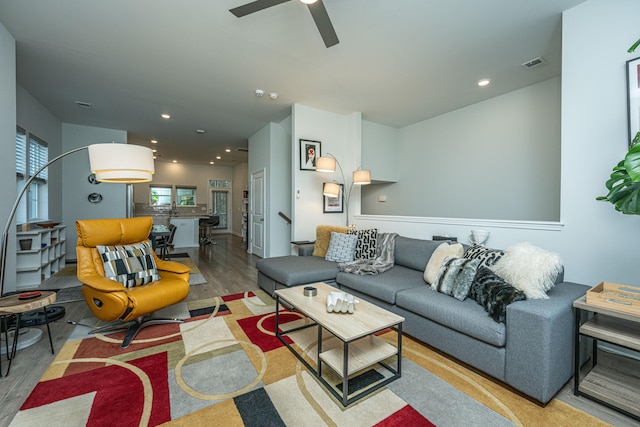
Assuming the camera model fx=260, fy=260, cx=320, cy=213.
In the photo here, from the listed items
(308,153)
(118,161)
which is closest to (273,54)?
(308,153)

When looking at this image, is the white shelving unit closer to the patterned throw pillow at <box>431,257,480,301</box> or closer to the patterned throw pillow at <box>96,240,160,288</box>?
the patterned throw pillow at <box>96,240,160,288</box>

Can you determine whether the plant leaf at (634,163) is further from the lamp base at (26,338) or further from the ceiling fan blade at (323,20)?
the lamp base at (26,338)

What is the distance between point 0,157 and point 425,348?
4496mm

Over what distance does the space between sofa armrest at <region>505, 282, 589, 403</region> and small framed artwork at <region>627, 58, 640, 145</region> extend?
146 cm

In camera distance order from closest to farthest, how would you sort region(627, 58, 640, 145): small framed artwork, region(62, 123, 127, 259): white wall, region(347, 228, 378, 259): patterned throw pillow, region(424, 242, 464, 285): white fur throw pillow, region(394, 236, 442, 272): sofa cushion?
region(627, 58, 640, 145): small framed artwork < region(424, 242, 464, 285): white fur throw pillow < region(394, 236, 442, 272): sofa cushion < region(347, 228, 378, 259): patterned throw pillow < region(62, 123, 127, 259): white wall

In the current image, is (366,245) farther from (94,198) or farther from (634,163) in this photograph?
(94,198)

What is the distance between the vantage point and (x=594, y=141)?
88.2 inches

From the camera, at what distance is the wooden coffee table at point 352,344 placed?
1.60m

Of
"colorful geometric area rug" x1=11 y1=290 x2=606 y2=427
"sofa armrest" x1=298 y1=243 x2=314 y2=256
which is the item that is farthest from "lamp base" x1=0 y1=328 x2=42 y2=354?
"sofa armrest" x1=298 y1=243 x2=314 y2=256

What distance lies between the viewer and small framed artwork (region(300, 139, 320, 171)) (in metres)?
4.78

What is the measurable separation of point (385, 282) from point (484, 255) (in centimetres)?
94

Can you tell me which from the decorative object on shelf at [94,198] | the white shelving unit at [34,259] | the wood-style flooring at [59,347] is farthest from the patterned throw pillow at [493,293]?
the decorative object on shelf at [94,198]

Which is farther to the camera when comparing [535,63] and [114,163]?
[535,63]

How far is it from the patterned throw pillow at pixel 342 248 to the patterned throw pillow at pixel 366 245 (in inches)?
2.6
